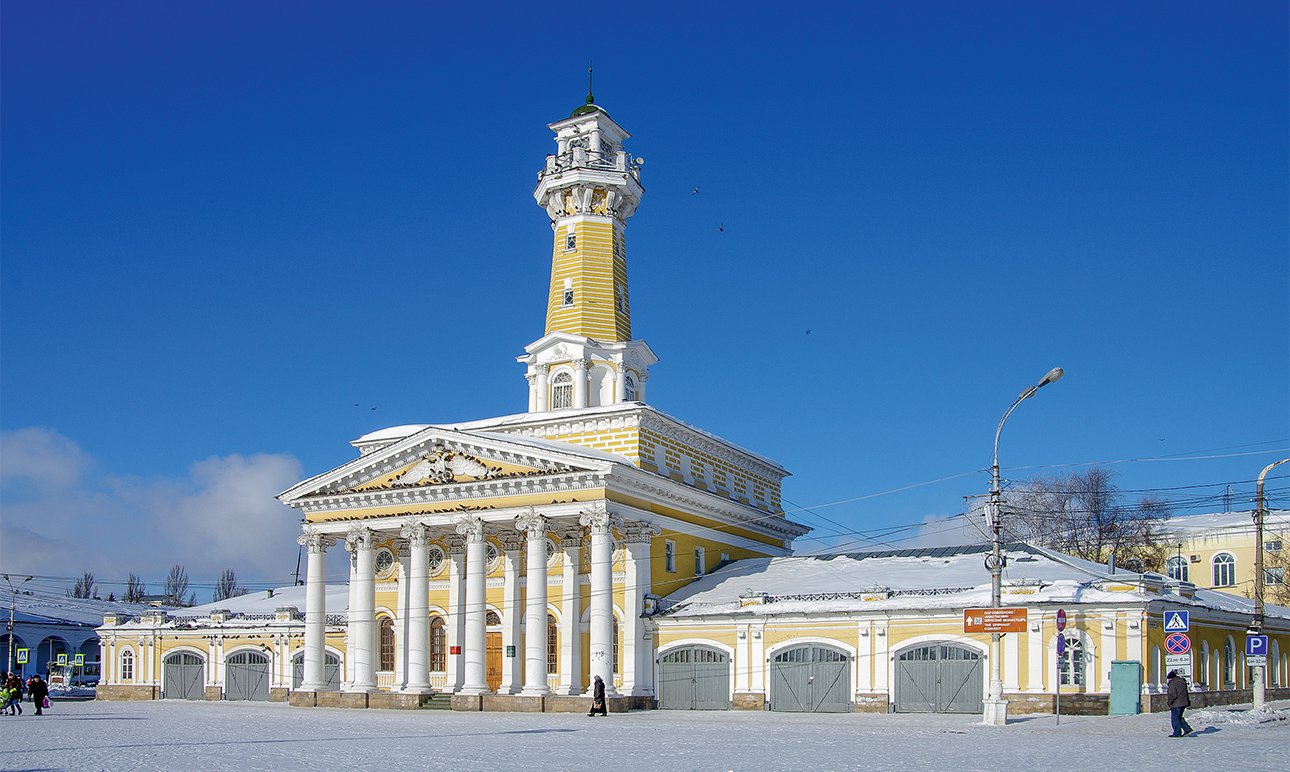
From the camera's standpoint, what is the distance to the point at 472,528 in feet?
155

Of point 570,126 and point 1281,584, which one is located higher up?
point 570,126

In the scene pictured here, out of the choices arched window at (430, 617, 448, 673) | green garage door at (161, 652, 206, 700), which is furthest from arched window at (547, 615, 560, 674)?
green garage door at (161, 652, 206, 700)

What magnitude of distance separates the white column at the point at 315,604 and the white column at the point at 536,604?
9.34m

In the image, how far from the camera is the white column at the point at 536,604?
148ft

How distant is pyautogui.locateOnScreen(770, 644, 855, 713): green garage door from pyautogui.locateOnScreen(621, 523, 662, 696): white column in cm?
460

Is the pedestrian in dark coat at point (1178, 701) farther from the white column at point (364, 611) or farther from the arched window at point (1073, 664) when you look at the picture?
the white column at point (364, 611)

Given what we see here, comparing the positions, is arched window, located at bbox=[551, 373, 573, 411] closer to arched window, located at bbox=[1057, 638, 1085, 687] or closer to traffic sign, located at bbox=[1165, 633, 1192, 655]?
arched window, located at bbox=[1057, 638, 1085, 687]

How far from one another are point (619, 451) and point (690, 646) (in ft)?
27.0

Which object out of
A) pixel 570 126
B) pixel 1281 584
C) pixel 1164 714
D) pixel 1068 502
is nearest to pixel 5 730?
pixel 1164 714

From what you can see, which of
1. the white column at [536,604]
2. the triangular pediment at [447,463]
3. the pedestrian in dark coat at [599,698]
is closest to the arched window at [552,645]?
the white column at [536,604]

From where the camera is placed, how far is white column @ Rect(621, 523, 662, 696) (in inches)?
1810

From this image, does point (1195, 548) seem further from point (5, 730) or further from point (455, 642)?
point (5, 730)

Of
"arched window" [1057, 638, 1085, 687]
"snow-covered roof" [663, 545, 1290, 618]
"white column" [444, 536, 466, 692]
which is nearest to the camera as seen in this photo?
"arched window" [1057, 638, 1085, 687]

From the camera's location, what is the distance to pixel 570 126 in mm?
58125
